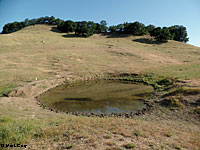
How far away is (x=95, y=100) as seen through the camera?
788 inches

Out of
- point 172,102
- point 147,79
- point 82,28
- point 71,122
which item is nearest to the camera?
point 71,122

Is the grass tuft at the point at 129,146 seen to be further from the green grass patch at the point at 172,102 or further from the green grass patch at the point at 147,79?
the green grass patch at the point at 147,79

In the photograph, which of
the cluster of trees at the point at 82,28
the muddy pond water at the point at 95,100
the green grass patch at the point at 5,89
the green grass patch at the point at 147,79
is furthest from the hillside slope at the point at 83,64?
the cluster of trees at the point at 82,28

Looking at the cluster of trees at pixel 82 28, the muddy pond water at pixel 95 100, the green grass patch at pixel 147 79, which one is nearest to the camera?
the muddy pond water at pixel 95 100

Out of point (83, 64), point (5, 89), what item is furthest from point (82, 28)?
point (5, 89)

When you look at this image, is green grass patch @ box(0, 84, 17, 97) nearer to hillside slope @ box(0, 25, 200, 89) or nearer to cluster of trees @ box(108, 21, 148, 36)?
hillside slope @ box(0, 25, 200, 89)

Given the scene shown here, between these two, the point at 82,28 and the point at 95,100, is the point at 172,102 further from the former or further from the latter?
the point at 82,28

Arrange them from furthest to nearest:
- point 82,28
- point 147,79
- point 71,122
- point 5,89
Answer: point 82,28, point 147,79, point 5,89, point 71,122

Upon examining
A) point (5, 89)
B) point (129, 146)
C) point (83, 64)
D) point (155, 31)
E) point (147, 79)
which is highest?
point (155, 31)

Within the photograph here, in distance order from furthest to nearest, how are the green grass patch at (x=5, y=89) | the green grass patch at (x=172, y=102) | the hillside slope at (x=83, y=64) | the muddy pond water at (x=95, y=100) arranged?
the hillside slope at (x=83, y=64), the green grass patch at (x=5, y=89), the muddy pond water at (x=95, y=100), the green grass patch at (x=172, y=102)

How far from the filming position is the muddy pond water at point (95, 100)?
16.9 metres

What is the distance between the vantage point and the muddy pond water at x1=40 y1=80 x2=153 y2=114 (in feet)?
55.4

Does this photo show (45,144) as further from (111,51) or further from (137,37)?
(137,37)

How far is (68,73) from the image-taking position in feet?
111
